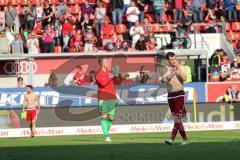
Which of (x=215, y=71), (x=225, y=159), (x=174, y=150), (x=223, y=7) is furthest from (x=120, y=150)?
(x=223, y=7)

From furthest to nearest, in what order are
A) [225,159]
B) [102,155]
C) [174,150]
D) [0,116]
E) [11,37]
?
[11,37]
[0,116]
[174,150]
[102,155]
[225,159]

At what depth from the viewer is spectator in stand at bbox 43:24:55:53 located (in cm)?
3784

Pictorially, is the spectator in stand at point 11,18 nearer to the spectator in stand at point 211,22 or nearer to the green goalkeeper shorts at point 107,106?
the spectator in stand at point 211,22

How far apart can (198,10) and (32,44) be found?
8542 millimetres

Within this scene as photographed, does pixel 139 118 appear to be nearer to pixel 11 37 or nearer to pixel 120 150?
pixel 11 37

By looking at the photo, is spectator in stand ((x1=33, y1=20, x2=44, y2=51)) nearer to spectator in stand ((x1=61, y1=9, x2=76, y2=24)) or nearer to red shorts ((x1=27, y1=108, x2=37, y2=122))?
spectator in stand ((x1=61, y1=9, x2=76, y2=24))

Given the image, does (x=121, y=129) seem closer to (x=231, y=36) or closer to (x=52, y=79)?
(x=52, y=79)

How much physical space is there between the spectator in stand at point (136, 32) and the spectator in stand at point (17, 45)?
521 centimetres

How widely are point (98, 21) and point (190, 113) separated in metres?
7.25

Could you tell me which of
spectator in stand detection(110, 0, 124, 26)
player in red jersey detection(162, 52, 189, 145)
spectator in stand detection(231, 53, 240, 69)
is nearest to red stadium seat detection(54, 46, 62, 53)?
spectator in stand detection(110, 0, 124, 26)

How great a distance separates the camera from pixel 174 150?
57.7ft

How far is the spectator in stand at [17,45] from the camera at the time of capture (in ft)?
122

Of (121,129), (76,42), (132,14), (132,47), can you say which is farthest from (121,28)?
(121,129)

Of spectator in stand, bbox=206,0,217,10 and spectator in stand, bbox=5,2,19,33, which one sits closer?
spectator in stand, bbox=5,2,19,33
